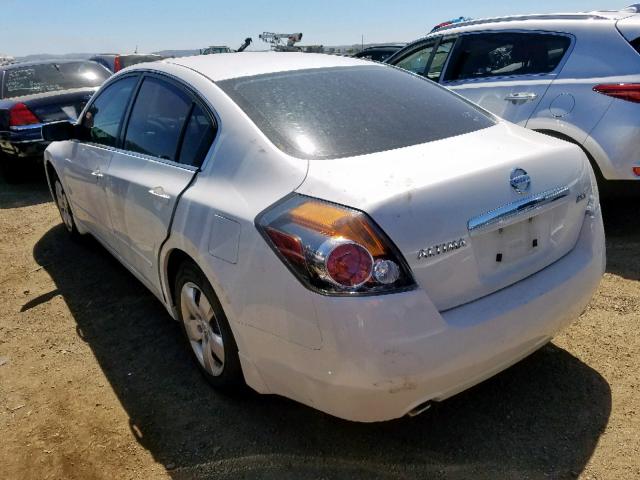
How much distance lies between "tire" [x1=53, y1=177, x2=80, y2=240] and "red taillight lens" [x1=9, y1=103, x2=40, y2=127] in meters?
2.22

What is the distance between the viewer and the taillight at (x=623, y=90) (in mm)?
3922

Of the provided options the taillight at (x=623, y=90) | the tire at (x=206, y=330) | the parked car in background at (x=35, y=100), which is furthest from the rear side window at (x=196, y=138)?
the parked car in background at (x=35, y=100)

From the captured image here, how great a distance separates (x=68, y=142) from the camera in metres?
4.36

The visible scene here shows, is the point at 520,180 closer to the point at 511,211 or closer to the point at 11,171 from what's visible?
the point at 511,211

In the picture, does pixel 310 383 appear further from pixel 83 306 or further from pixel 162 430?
pixel 83 306

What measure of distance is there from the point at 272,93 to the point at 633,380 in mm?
2171

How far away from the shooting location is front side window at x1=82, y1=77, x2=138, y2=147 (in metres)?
3.56

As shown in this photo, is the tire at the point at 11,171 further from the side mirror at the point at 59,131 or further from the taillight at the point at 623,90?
the taillight at the point at 623,90

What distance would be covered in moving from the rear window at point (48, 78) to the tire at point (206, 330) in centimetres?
610

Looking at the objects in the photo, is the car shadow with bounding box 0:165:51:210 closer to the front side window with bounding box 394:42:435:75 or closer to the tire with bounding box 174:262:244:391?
the front side window with bounding box 394:42:435:75

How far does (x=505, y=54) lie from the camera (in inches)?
194

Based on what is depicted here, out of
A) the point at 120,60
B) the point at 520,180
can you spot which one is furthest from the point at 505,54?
the point at 120,60

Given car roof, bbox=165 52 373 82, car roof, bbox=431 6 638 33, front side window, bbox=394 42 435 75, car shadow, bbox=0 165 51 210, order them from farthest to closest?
car shadow, bbox=0 165 51 210 < front side window, bbox=394 42 435 75 < car roof, bbox=431 6 638 33 < car roof, bbox=165 52 373 82

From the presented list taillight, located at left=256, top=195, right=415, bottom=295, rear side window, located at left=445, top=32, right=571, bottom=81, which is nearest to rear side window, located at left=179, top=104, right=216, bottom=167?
taillight, located at left=256, top=195, right=415, bottom=295
